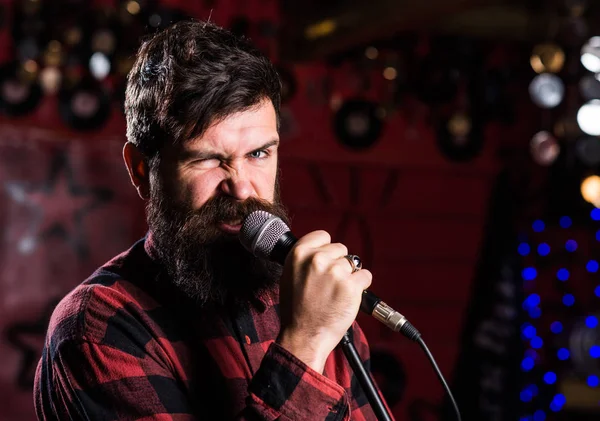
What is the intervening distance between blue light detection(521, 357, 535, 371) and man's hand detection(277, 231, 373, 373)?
135 inches

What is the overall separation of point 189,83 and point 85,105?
264 centimetres

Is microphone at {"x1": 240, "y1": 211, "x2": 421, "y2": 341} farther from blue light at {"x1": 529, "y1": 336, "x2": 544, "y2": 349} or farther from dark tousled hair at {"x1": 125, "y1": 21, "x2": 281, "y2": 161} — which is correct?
blue light at {"x1": 529, "y1": 336, "x2": 544, "y2": 349}

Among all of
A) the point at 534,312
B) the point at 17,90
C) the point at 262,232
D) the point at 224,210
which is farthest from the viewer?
the point at 534,312

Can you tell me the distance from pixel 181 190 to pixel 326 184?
9.52 feet

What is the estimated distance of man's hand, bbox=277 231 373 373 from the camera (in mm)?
1064

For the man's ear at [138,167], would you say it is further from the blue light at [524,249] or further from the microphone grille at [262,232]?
the blue light at [524,249]

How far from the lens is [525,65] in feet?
15.6

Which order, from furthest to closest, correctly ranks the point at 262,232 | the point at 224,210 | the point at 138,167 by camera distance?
the point at 138,167 → the point at 224,210 → the point at 262,232

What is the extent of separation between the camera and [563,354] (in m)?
4.40

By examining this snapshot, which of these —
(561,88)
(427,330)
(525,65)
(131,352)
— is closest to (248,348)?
(131,352)

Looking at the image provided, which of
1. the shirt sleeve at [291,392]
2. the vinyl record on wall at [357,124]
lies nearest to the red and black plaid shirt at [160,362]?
the shirt sleeve at [291,392]

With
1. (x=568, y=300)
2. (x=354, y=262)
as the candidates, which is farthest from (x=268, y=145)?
(x=568, y=300)

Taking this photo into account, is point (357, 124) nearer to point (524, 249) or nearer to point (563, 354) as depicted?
point (524, 249)

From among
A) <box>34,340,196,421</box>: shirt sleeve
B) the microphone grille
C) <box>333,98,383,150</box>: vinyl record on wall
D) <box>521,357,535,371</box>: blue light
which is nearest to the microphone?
the microphone grille
